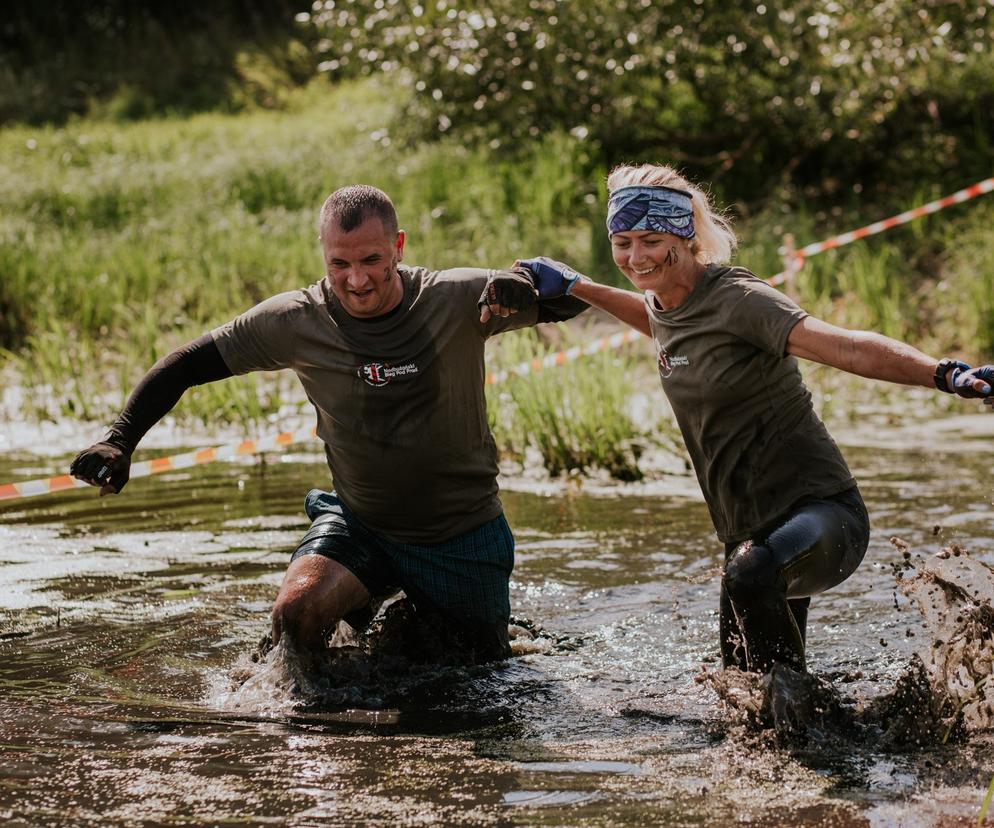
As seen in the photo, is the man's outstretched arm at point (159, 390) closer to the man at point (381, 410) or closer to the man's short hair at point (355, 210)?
the man at point (381, 410)

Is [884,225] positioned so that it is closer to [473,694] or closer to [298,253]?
[298,253]

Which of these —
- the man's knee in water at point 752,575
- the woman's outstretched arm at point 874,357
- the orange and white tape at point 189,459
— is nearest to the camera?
the woman's outstretched arm at point 874,357

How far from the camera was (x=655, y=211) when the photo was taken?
457cm

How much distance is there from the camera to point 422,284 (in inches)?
206

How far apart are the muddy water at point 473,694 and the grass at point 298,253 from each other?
5.87 feet

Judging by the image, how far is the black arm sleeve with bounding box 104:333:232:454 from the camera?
5.21 meters

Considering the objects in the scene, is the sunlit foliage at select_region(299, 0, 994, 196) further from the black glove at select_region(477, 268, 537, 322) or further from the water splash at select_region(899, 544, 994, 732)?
the water splash at select_region(899, 544, 994, 732)

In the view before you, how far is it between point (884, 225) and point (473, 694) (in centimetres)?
889

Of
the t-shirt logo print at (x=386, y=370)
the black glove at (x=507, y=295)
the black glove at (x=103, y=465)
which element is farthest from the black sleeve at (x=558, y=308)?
the black glove at (x=103, y=465)

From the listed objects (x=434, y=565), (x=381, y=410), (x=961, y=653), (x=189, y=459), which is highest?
(x=381, y=410)

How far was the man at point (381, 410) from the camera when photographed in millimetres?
5016

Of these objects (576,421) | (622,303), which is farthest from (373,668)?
(576,421)

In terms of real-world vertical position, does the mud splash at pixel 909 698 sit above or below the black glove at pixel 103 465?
below

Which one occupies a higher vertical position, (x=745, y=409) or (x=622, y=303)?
(x=622, y=303)
